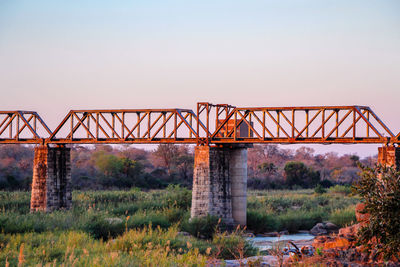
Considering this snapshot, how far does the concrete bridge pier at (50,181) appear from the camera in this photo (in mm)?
30234

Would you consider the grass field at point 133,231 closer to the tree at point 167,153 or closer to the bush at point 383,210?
the bush at point 383,210

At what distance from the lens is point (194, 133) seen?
26984 mm

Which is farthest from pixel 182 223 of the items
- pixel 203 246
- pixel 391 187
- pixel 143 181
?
pixel 143 181

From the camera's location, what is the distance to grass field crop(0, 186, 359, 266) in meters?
13.1

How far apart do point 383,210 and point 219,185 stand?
14056 millimetres

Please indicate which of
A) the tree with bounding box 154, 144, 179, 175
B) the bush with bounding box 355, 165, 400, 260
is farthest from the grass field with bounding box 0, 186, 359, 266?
the tree with bounding box 154, 144, 179, 175

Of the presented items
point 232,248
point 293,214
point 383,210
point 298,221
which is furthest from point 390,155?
point 383,210

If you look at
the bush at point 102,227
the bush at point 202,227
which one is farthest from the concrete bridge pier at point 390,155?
the bush at point 102,227

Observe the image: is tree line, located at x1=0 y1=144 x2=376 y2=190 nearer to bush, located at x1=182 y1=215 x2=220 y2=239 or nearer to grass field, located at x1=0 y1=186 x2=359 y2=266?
grass field, located at x1=0 y1=186 x2=359 y2=266

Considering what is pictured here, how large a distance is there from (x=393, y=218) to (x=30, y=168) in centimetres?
6418

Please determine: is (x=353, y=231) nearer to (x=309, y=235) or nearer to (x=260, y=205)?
(x=309, y=235)

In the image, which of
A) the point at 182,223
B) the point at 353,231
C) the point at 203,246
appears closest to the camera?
the point at 353,231

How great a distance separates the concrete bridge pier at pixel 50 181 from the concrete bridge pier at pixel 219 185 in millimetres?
9001

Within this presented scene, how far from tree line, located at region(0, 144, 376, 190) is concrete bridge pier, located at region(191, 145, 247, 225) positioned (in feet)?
88.0
